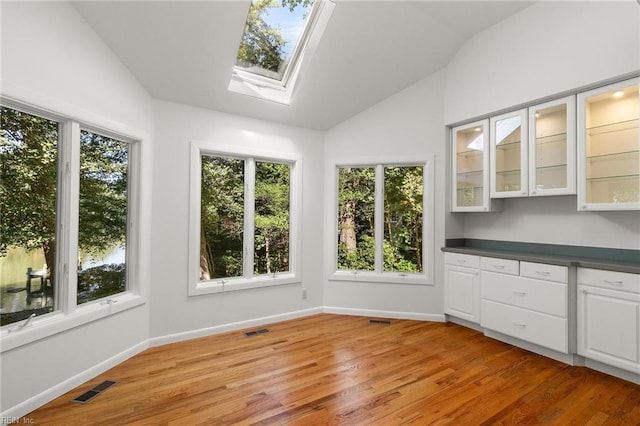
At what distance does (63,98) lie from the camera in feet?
7.55

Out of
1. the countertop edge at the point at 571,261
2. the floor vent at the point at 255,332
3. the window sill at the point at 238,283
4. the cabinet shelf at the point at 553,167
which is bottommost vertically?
the floor vent at the point at 255,332

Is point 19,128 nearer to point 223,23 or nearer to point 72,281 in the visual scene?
point 72,281

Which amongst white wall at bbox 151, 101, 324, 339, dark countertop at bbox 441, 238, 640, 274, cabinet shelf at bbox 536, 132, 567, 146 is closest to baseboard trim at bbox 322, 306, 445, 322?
white wall at bbox 151, 101, 324, 339

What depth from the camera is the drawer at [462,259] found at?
357 cm

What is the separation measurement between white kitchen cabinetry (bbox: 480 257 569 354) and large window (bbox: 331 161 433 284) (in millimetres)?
783

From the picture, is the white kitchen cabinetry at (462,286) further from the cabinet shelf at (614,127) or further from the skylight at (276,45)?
the skylight at (276,45)

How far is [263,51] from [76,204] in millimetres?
2207

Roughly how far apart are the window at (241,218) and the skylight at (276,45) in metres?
0.72

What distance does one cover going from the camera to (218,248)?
12.2 ft

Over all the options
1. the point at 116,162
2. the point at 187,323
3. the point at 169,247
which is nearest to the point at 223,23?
the point at 116,162

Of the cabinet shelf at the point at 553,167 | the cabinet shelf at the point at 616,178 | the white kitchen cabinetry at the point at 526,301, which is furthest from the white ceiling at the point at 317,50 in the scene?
the white kitchen cabinetry at the point at 526,301

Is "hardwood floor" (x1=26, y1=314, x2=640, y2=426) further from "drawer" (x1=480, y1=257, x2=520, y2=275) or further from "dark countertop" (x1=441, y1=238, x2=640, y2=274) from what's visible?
"dark countertop" (x1=441, y1=238, x2=640, y2=274)

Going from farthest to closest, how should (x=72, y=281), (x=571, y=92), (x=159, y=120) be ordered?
(x=159, y=120) → (x=571, y=92) → (x=72, y=281)

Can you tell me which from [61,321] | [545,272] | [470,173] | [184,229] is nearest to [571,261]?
[545,272]
